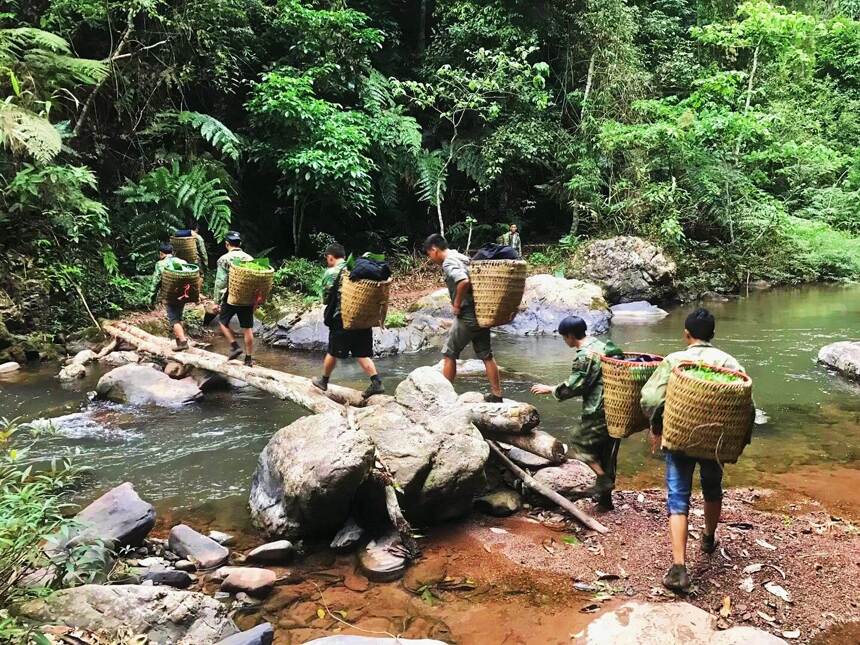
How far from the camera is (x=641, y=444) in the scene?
681 centimetres

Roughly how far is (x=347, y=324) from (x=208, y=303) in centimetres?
683

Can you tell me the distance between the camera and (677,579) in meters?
3.76

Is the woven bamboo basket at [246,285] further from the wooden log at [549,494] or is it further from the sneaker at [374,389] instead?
the wooden log at [549,494]

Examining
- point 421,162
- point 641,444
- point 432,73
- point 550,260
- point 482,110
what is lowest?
point 641,444

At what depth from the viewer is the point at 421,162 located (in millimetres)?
16516

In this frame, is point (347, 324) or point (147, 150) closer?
point (347, 324)

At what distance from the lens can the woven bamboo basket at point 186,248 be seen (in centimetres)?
1051

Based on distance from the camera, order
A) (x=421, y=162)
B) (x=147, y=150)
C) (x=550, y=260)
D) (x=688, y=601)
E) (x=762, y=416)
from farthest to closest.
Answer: (x=550, y=260) → (x=421, y=162) → (x=147, y=150) → (x=762, y=416) → (x=688, y=601)

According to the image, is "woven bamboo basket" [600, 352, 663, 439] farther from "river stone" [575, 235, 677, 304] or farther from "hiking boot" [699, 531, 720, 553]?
"river stone" [575, 235, 677, 304]

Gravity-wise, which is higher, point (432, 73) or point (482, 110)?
point (432, 73)

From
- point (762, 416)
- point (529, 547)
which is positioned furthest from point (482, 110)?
point (529, 547)

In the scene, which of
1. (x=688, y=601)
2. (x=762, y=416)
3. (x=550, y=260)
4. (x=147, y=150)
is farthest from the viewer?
(x=550, y=260)

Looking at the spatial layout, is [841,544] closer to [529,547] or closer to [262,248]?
[529,547]

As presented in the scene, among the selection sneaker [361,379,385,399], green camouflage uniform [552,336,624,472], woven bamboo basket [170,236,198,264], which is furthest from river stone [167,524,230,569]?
woven bamboo basket [170,236,198,264]
